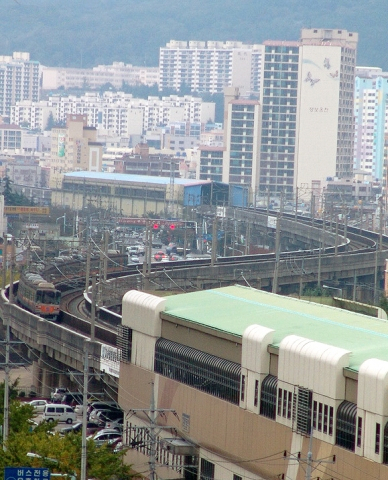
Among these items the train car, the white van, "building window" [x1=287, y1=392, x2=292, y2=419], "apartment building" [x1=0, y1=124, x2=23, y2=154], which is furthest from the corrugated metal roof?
"building window" [x1=287, y1=392, x2=292, y2=419]

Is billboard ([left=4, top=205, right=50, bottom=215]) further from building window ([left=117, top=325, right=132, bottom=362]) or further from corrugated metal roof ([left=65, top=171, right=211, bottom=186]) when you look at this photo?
building window ([left=117, top=325, right=132, bottom=362])

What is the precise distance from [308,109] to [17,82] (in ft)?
336

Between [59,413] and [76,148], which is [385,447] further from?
[76,148]

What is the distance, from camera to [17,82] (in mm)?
190000

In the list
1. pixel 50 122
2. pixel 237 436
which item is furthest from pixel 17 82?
pixel 237 436

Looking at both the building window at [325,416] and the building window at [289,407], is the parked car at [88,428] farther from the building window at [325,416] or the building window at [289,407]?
the building window at [325,416]

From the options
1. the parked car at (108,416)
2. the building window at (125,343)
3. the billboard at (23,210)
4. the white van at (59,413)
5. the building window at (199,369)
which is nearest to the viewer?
the building window at (199,369)

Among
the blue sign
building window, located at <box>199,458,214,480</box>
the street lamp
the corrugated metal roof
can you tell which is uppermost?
the corrugated metal roof

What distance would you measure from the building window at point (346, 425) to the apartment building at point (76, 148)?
92.9m

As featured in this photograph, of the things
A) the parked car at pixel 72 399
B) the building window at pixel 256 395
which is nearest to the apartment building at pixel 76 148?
the parked car at pixel 72 399

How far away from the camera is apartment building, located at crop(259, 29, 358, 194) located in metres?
92.1

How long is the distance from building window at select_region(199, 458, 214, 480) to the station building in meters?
0.02

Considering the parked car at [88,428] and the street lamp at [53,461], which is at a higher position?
the street lamp at [53,461]

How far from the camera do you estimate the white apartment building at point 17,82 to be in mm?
187125
